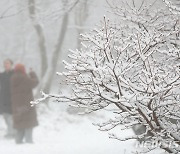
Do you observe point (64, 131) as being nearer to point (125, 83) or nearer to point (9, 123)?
point (9, 123)

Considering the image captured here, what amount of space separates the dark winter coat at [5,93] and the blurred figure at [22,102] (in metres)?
0.41

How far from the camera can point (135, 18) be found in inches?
191

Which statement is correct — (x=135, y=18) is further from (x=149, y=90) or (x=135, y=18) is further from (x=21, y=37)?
(x=21, y=37)

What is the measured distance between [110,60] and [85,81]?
11.1 inches

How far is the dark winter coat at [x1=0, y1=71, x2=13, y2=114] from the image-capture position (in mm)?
9617

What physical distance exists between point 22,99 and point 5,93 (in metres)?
0.66

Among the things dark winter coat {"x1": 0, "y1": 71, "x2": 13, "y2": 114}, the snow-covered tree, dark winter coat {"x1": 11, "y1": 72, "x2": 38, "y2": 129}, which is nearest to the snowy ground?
dark winter coat {"x1": 11, "y1": 72, "x2": 38, "y2": 129}

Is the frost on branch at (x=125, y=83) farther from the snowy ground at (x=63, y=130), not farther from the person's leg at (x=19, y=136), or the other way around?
the person's leg at (x=19, y=136)

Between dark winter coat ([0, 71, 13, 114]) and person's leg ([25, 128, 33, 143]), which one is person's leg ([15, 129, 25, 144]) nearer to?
person's leg ([25, 128, 33, 143])

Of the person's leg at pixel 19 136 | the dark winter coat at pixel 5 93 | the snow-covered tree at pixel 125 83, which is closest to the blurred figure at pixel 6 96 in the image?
the dark winter coat at pixel 5 93

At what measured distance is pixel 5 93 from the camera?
9.77 metres

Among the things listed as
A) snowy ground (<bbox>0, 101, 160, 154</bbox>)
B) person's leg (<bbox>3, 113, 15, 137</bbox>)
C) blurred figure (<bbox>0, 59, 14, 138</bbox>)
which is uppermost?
blurred figure (<bbox>0, 59, 14, 138</bbox>)

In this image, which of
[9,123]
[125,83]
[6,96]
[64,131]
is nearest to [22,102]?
[6,96]

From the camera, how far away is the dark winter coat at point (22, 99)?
9062mm
